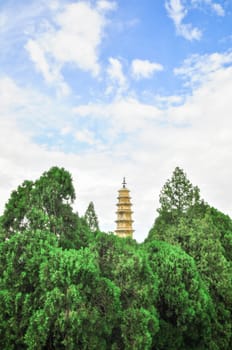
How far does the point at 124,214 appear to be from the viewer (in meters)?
48.2

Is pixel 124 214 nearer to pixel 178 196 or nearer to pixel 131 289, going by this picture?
pixel 178 196

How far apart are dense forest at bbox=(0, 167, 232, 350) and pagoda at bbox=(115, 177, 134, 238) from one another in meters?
25.2

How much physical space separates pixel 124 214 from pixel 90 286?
32.7 m

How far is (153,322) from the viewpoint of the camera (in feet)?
53.1

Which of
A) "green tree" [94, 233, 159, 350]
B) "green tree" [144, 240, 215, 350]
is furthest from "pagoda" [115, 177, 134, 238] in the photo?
"green tree" [94, 233, 159, 350]

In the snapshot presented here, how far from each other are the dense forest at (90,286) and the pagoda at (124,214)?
25.2 metres

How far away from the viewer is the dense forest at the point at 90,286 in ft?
48.2

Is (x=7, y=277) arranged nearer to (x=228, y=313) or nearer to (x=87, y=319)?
(x=87, y=319)

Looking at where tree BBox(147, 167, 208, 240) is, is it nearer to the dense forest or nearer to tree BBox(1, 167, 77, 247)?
the dense forest

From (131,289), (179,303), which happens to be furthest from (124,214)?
(131,289)

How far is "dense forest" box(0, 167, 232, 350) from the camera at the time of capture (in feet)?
48.2

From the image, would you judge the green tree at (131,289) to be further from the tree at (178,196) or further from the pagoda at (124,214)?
the pagoda at (124,214)

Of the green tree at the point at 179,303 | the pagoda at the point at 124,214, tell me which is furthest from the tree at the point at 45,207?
the pagoda at the point at 124,214

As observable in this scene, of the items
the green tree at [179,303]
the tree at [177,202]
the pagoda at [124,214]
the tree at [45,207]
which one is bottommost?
the green tree at [179,303]
